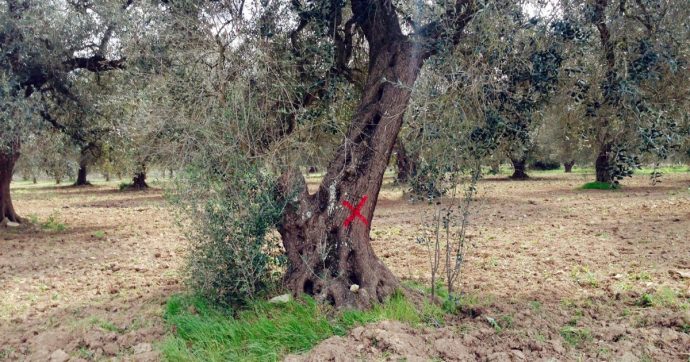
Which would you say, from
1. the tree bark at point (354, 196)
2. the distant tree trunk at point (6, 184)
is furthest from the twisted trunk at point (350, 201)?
the distant tree trunk at point (6, 184)

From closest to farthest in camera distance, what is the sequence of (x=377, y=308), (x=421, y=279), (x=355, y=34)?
(x=377, y=308) < (x=421, y=279) < (x=355, y=34)

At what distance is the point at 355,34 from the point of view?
7246 millimetres

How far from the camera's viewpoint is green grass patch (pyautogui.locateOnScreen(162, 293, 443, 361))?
14.3ft

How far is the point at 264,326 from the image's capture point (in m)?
4.61

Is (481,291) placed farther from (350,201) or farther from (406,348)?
(406,348)

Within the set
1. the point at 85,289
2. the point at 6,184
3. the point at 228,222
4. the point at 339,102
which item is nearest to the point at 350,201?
the point at 228,222

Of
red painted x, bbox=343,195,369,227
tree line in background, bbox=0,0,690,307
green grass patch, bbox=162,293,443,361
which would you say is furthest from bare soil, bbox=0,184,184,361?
red painted x, bbox=343,195,369,227

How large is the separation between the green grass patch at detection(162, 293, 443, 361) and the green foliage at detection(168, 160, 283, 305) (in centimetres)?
31

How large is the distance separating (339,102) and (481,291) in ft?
A: 9.82

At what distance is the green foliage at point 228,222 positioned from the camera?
5090mm

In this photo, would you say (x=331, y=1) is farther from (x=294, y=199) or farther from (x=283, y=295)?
(x=283, y=295)

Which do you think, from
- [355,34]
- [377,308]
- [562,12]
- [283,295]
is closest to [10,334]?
[283,295]

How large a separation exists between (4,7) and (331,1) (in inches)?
294

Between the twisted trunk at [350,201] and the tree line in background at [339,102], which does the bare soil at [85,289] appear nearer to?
the tree line in background at [339,102]
